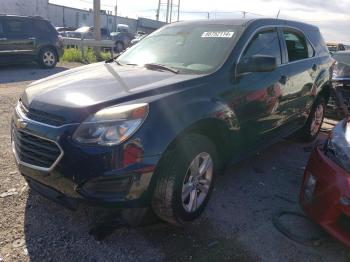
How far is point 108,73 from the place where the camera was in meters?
3.55

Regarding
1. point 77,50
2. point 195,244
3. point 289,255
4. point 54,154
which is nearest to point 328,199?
point 289,255

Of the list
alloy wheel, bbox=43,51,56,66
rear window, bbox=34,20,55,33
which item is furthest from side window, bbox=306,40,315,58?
rear window, bbox=34,20,55,33

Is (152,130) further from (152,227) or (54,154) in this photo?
(152,227)

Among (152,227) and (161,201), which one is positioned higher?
(161,201)

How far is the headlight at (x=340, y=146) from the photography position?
9.36ft

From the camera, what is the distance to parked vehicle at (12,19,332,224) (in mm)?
2588

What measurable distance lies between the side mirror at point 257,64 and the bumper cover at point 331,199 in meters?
0.93

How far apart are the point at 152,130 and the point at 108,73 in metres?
1.17

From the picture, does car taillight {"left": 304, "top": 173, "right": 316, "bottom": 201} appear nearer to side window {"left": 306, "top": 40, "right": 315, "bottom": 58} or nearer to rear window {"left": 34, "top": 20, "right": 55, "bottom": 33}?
side window {"left": 306, "top": 40, "right": 315, "bottom": 58}

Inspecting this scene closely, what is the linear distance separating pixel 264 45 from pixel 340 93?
12.5 feet

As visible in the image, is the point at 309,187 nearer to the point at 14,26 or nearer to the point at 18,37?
the point at 18,37

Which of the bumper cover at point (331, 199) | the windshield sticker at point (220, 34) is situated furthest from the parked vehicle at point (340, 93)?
the bumper cover at point (331, 199)

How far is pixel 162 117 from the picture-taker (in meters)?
2.72

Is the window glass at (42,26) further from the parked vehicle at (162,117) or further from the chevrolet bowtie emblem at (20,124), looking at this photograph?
the chevrolet bowtie emblem at (20,124)
